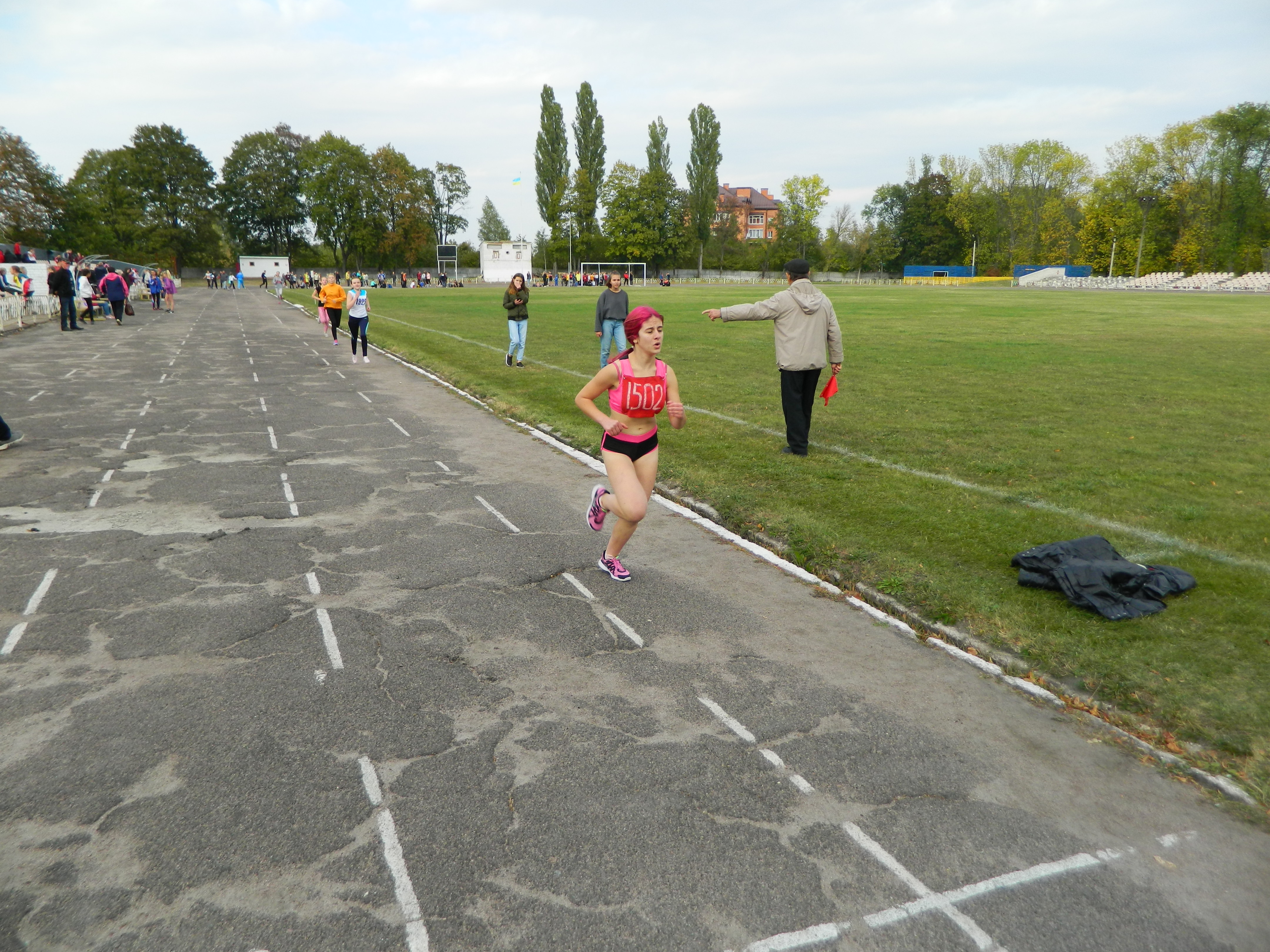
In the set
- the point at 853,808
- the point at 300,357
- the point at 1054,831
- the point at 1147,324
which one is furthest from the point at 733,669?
the point at 1147,324

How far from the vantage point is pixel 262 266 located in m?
92.2

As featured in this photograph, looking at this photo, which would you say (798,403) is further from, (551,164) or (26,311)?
(551,164)

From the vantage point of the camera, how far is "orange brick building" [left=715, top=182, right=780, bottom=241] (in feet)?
492

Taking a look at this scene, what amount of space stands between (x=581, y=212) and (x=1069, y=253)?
201ft

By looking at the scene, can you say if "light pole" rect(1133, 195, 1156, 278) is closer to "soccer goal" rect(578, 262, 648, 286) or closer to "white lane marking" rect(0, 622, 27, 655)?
"soccer goal" rect(578, 262, 648, 286)

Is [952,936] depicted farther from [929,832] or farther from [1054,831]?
[1054,831]

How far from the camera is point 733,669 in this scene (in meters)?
4.84

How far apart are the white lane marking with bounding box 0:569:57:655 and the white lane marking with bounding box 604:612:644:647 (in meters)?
3.58

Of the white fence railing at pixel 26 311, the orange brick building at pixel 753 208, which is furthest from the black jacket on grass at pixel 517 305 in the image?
the orange brick building at pixel 753 208

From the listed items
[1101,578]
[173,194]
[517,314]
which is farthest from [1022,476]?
[173,194]

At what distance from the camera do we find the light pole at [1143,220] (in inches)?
3406

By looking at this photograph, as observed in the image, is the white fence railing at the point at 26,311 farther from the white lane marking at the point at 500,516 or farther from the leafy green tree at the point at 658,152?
the leafy green tree at the point at 658,152

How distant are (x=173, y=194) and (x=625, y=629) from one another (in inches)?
4340

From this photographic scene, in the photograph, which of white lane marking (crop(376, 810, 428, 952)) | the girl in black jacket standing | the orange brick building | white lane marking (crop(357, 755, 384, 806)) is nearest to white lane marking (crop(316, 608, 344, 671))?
white lane marking (crop(357, 755, 384, 806))
